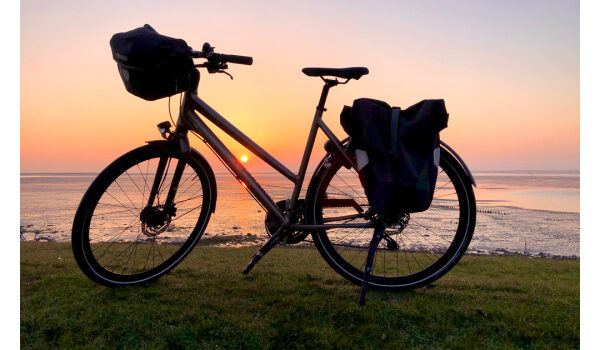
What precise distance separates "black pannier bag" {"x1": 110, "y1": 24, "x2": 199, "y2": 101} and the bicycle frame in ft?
0.71

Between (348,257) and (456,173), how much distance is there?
66.0 inches

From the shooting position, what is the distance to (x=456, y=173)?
2.94 m

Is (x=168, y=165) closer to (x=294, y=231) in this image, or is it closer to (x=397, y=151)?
(x=294, y=231)

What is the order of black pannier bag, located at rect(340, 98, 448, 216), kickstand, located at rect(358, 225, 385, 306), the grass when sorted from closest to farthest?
the grass < black pannier bag, located at rect(340, 98, 448, 216) < kickstand, located at rect(358, 225, 385, 306)

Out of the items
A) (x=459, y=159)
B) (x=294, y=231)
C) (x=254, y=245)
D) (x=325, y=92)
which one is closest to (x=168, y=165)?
(x=294, y=231)

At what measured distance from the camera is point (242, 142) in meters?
3.10

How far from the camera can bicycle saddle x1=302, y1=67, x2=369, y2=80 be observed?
277 cm

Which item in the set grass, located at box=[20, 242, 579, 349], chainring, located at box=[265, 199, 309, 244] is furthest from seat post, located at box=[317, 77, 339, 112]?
grass, located at box=[20, 242, 579, 349]

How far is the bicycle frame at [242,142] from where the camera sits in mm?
3004

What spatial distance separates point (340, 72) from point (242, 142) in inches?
39.9

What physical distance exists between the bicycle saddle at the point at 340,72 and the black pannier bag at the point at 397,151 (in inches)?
8.1

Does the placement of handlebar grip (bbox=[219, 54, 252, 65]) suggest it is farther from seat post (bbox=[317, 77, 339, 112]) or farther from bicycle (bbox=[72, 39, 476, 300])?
seat post (bbox=[317, 77, 339, 112])
